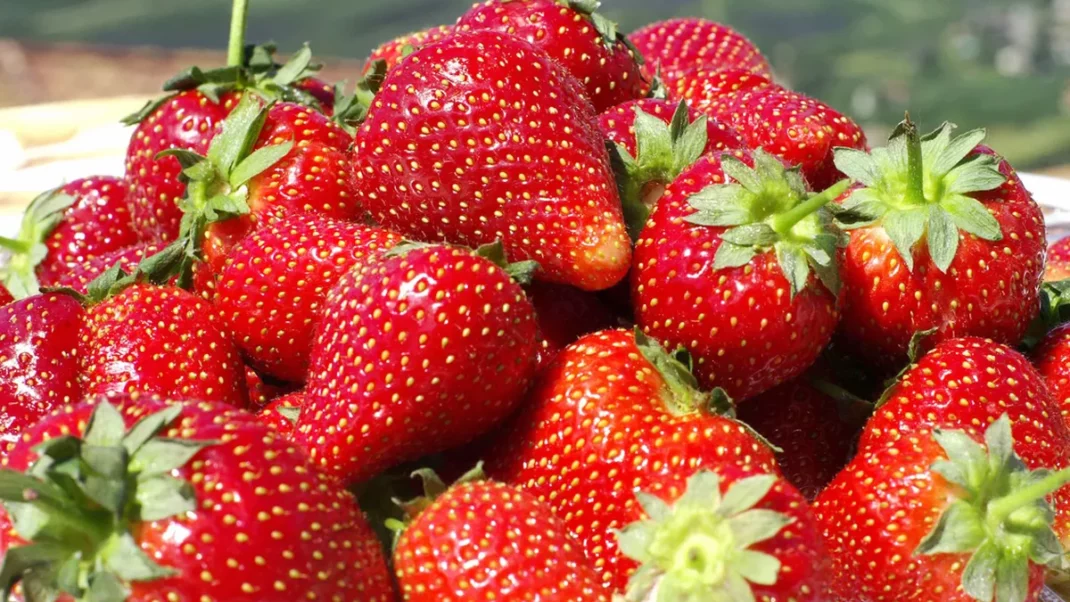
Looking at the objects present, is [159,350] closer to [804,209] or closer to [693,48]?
[804,209]

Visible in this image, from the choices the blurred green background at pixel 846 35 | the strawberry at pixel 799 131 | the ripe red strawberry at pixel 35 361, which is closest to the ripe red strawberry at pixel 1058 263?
the strawberry at pixel 799 131

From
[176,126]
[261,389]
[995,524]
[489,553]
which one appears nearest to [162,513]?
[489,553]

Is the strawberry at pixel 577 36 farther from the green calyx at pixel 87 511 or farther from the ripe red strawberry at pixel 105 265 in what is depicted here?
the green calyx at pixel 87 511

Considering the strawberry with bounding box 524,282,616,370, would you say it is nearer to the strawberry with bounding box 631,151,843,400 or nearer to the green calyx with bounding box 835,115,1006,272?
the strawberry with bounding box 631,151,843,400

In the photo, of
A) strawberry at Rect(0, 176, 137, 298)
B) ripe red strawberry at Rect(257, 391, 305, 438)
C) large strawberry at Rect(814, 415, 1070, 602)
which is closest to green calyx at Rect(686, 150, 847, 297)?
large strawberry at Rect(814, 415, 1070, 602)

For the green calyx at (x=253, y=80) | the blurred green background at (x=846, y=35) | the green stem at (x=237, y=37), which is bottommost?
the blurred green background at (x=846, y=35)

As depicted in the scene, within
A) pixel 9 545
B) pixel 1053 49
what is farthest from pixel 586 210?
pixel 1053 49

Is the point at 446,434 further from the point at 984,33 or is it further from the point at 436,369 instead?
the point at 984,33
